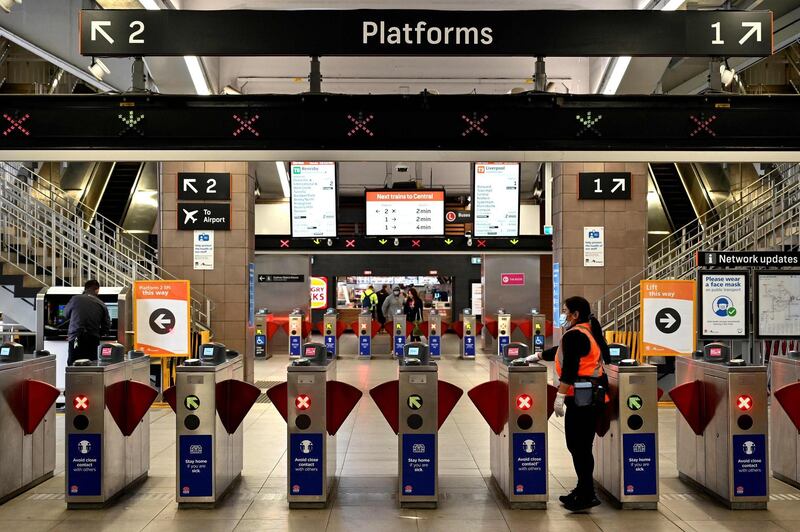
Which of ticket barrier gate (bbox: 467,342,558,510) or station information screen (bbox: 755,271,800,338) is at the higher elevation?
station information screen (bbox: 755,271,800,338)

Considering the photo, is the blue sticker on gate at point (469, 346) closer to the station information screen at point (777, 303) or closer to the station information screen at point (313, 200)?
the station information screen at point (313, 200)

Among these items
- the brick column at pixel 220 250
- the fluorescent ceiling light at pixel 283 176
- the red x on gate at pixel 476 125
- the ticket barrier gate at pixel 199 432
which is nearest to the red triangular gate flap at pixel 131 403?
the ticket barrier gate at pixel 199 432

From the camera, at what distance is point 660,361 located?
998 centimetres

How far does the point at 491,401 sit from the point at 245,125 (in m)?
2.80

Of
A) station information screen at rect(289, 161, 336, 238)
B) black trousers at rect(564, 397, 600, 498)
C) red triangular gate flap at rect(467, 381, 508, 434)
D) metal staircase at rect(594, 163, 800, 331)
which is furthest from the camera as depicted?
station information screen at rect(289, 161, 336, 238)

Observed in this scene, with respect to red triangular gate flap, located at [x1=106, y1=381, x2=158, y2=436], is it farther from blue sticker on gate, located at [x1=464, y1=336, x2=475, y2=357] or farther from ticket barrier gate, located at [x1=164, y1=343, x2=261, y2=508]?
blue sticker on gate, located at [x1=464, y1=336, x2=475, y2=357]

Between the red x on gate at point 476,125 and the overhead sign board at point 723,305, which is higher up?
the red x on gate at point 476,125

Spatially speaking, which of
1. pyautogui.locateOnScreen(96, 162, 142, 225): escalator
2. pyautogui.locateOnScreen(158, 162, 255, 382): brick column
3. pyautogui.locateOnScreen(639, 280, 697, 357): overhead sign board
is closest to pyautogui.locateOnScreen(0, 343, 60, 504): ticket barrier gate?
pyautogui.locateOnScreen(158, 162, 255, 382): brick column

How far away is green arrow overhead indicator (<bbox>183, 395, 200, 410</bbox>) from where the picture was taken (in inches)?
207

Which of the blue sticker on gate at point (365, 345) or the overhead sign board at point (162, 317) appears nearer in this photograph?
the overhead sign board at point (162, 317)

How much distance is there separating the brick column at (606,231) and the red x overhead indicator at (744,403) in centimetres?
626

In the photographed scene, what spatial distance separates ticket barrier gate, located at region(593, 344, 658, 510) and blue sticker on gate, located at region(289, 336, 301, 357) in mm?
11879

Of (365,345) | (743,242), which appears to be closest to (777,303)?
(743,242)

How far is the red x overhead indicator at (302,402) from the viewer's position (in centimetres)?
526
